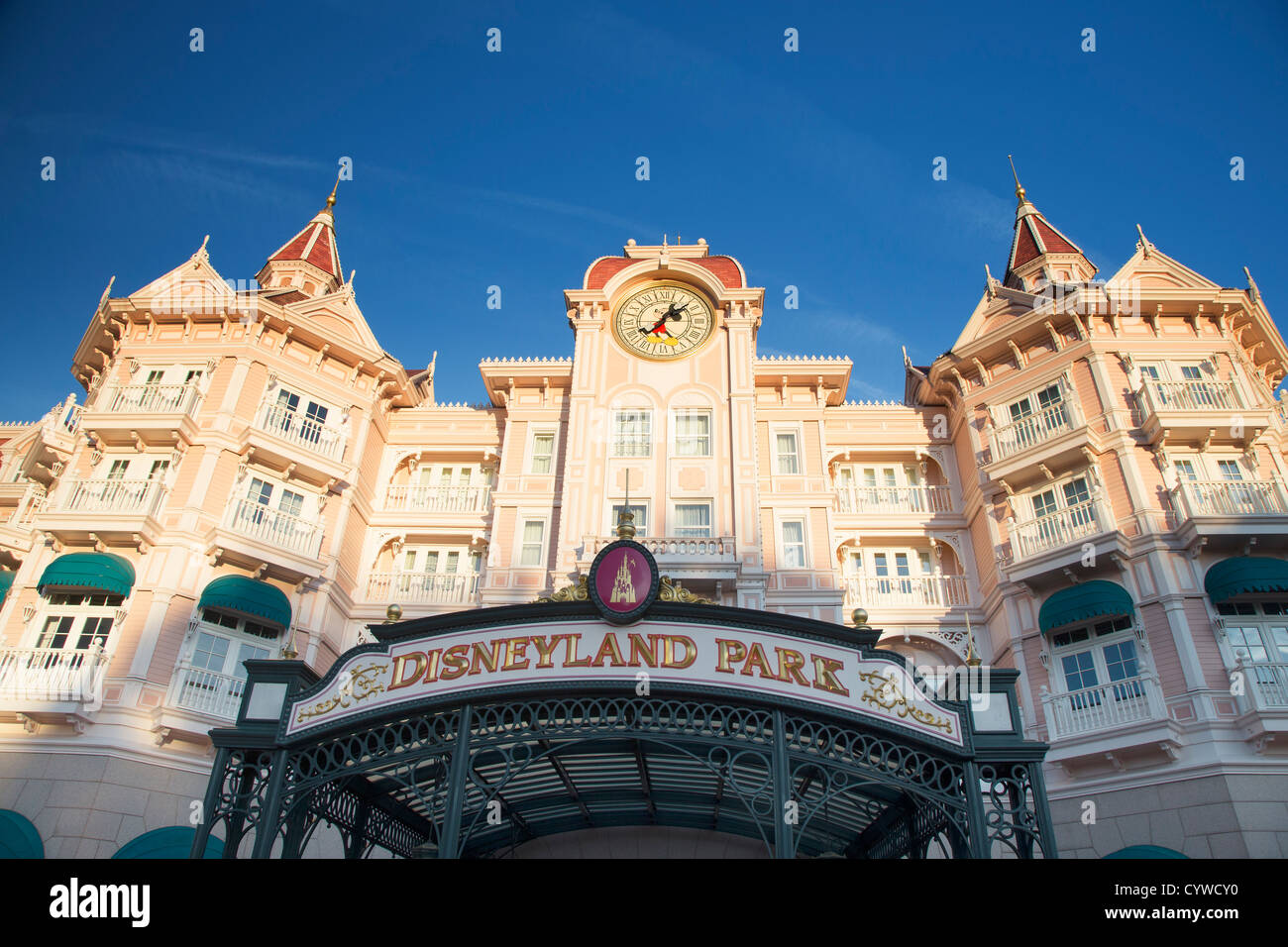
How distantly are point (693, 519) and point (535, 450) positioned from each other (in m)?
6.37

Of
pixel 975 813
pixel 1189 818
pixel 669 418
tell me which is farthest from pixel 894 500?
pixel 975 813

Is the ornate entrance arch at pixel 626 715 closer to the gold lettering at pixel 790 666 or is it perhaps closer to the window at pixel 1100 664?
the gold lettering at pixel 790 666

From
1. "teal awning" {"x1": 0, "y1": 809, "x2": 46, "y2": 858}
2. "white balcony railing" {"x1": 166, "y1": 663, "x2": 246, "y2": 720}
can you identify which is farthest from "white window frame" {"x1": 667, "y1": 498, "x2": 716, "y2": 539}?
"teal awning" {"x1": 0, "y1": 809, "x2": 46, "y2": 858}

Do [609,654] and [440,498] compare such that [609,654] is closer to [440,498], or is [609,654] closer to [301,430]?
[301,430]

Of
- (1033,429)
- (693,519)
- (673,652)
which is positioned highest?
(1033,429)

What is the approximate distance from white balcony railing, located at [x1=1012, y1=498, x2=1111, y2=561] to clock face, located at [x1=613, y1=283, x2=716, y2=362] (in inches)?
469

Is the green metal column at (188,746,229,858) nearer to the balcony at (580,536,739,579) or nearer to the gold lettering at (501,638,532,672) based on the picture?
the gold lettering at (501,638,532,672)

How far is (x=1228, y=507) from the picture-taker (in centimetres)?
2203

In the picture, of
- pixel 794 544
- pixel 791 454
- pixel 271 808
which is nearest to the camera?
pixel 271 808

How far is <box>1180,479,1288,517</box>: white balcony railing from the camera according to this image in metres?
21.9

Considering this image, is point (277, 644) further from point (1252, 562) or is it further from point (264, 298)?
point (1252, 562)

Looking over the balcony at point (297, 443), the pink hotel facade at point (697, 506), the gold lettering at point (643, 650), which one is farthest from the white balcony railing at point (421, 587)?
the gold lettering at point (643, 650)

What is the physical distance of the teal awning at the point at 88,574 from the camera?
2182 cm
